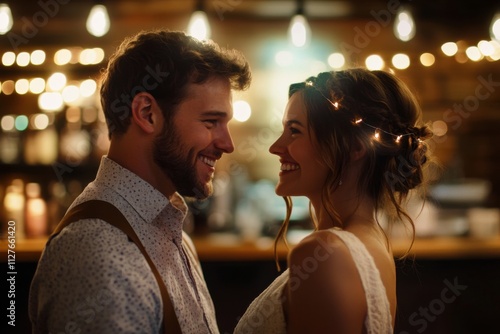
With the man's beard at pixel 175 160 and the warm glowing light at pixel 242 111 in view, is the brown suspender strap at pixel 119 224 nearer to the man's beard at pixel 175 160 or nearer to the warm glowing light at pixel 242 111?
the man's beard at pixel 175 160

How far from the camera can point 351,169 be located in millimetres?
1858

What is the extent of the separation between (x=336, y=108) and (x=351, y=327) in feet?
2.29

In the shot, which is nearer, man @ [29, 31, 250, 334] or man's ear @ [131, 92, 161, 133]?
man @ [29, 31, 250, 334]

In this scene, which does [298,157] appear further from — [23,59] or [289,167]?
[23,59]

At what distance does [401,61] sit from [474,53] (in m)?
0.69

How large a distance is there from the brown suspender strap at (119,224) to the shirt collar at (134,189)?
82 mm

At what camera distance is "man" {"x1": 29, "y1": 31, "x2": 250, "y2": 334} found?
4.72 ft

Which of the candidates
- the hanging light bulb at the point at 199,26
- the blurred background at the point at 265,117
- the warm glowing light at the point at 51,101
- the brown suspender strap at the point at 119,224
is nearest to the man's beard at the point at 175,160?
the brown suspender strap at the point at 119,224

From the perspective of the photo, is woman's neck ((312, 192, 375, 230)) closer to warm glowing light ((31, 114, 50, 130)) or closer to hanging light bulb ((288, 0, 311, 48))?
hanging light bulb ((288, 0, 311, 48))

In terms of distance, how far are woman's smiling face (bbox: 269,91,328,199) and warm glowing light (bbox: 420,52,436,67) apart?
3652 millimetres

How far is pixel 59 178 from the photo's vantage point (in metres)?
4.91

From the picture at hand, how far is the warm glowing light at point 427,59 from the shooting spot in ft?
17.1

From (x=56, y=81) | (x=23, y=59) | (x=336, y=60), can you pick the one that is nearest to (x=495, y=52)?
(x=336, y=60)

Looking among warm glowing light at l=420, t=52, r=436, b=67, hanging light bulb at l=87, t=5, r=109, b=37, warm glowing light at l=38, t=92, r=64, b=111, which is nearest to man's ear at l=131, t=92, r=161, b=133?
hanging light bulb at l=87, t=5, r=109, b=37
